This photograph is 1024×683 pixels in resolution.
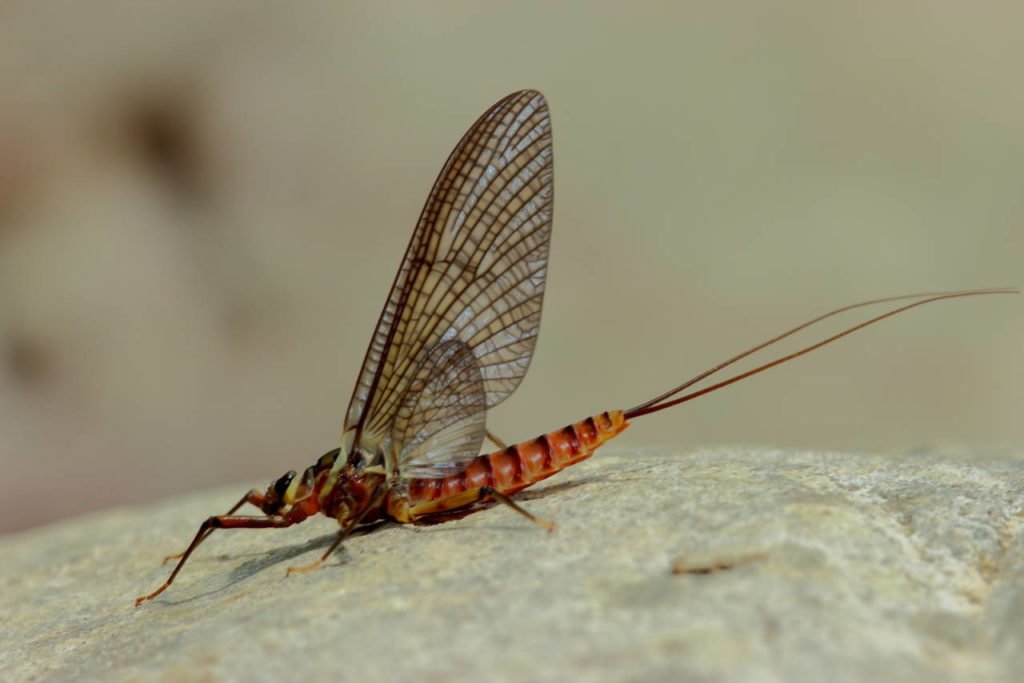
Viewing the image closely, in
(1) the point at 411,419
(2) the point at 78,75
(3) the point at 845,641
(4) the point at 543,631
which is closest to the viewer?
(3) the point at 845,641

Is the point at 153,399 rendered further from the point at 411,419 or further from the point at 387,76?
the point at 411,419

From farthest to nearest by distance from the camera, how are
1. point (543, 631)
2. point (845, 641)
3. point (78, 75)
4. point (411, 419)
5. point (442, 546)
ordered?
point (78, 75)
point (411, 419)
point (442, 546)
point (543, 631)
point (845, 641)

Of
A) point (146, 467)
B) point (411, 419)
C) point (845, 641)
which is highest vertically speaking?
point (146, 467)

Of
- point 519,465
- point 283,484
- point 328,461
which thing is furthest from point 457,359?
point 283,484

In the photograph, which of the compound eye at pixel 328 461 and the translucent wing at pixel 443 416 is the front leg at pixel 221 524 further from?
the translucent wing at pixel 443 416

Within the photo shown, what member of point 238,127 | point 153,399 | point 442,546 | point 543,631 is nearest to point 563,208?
point 238,127

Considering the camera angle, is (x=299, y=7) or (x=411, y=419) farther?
(x=299, y=7)

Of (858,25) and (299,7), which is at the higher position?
(299,7)

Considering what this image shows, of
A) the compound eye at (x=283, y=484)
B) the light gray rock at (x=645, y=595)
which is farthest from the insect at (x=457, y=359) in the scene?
the light gray rock at (x=645, y=595)
